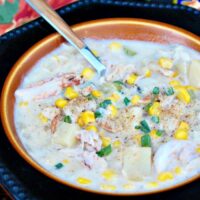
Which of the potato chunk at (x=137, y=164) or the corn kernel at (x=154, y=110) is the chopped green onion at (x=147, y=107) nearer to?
the corn kernel at (x=154, y=110)

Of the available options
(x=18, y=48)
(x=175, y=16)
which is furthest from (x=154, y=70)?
(x=18, y=48)

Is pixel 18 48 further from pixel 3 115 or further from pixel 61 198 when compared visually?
pixel 61 198

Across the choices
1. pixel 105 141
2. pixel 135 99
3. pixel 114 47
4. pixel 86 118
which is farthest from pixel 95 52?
pixel 105 141

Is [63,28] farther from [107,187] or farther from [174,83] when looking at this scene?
[107,187]

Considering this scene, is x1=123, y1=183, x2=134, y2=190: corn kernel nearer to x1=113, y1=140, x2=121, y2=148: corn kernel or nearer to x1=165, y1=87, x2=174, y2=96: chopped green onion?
x1=113, y1=140, x2=121, y2=148: corn kernel

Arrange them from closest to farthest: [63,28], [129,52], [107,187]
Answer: [107,187] < [63,28] < [129,52]

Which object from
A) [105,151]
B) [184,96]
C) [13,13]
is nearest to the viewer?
[105,151]
